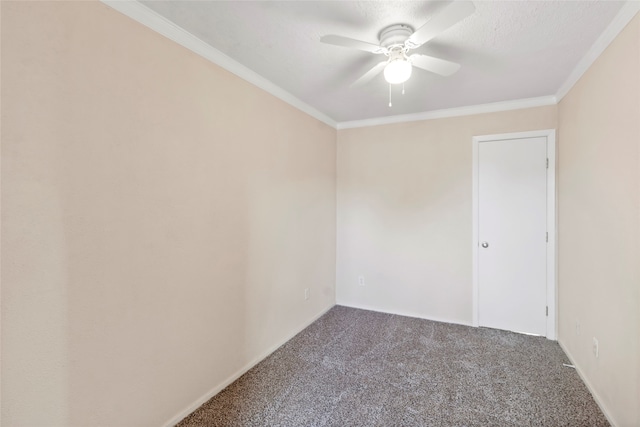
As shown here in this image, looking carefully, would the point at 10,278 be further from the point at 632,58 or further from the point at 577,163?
the point at 577,163

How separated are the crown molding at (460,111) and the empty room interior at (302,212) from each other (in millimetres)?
25

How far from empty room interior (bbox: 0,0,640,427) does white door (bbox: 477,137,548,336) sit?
20mm

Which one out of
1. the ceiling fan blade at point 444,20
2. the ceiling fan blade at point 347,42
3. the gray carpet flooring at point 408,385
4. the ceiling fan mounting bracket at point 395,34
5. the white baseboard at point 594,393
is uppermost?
the ceiling fan mounting bracket at point 395,34

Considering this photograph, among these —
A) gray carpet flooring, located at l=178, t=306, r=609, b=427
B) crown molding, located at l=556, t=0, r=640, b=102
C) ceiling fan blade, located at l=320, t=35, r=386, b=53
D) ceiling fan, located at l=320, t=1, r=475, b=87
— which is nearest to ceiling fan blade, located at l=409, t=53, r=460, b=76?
ceiling fan, located at l=320, t=1, r=475, b=87

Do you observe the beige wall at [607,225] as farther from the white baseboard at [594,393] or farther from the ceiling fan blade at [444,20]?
the ceiling fan blade at [444,20]

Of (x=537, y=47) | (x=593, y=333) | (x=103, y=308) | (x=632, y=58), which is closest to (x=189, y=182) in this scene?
(x=103, y=308)

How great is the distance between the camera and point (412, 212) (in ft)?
11.1

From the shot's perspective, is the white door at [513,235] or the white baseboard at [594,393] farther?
the white door at [513,235]

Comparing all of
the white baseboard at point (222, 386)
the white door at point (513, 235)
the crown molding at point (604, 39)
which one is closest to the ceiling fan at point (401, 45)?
the crown molding at point (604, 39)

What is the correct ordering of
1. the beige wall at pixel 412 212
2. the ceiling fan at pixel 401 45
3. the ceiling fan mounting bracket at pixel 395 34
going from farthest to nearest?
the beige wall at pixel 412 212, the ceiling fan mounting bracket at pixel 395 34, the ceiling fan at pixel 401 45

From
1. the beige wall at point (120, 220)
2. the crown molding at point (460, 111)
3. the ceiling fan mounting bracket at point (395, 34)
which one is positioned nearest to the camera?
the beige wall at point (120, 220)

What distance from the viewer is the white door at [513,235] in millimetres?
2861

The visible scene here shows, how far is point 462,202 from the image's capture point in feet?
10.3

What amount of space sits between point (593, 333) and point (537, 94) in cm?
206
